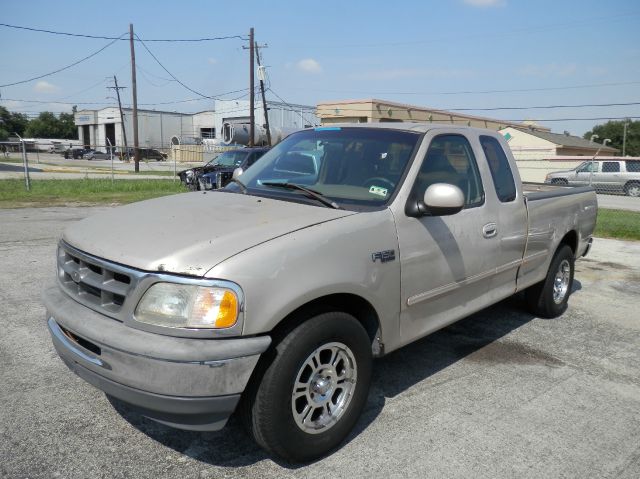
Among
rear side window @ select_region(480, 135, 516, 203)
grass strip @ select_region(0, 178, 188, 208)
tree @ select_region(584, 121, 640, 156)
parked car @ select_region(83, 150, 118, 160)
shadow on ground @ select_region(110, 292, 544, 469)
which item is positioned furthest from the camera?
tree @ select_region(584, 121, 640, 156)

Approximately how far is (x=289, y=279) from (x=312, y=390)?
0.67m

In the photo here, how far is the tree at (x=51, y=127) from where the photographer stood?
10575 centimetres

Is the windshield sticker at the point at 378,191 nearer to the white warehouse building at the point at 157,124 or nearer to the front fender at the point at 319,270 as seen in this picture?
the front fender at the point at 319,270

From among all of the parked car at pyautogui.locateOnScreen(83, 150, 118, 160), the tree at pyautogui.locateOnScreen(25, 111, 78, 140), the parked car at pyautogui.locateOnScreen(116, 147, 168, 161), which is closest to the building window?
the parked car at pyautogui.locateOnScreen(116, 147, 168, 161)

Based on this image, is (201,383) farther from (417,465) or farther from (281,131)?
(281,131)

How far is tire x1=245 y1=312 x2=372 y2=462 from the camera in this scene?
102 inches

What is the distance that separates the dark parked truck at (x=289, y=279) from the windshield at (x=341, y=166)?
0.04 ft

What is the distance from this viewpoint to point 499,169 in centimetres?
443

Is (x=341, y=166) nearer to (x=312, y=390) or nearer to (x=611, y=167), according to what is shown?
(x=312, y=390)

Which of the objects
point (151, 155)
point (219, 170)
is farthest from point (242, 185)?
point (151, 155)

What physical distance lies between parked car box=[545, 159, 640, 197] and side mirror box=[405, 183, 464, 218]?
2350cm

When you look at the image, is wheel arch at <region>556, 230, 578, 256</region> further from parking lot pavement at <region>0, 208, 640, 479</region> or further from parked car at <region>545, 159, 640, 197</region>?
parked car at <region>545, 159, 640, 197</region>

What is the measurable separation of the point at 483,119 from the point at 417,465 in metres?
46.2

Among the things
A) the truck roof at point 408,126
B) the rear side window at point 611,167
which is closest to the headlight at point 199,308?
the truck roof at point 408,126
